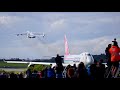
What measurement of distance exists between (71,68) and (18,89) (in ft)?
12.7

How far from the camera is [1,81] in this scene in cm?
443

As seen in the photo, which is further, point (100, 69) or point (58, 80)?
point (100, 69)

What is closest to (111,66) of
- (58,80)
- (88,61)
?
(58,80)

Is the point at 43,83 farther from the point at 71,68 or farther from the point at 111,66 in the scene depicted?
the point at 111,66
